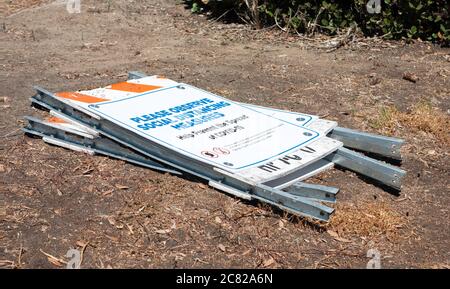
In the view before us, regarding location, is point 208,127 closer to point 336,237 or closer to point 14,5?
point 336,237

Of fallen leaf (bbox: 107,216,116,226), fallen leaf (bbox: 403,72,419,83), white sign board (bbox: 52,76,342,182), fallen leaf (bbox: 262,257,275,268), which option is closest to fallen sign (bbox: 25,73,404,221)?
white sign board (bbox: 52,76,342,182)

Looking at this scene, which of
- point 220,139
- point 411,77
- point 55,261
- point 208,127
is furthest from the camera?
point 411,77

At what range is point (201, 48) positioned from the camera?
7742 mm

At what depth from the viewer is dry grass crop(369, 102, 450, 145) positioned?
18.9ft

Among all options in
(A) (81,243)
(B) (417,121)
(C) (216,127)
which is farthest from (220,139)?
(B) (417,121)

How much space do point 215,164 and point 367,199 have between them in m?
1.06

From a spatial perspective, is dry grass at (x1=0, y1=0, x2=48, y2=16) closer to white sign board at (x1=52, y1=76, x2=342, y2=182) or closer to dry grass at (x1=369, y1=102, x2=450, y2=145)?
white sign board at (x1=52, y1=76, x2=342, y2=182)

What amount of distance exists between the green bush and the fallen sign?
2845mm

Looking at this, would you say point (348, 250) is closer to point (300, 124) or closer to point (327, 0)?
point (300, 124)

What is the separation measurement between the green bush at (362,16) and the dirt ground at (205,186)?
6.9 inches

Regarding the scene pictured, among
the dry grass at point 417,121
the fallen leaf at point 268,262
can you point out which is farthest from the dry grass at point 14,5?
the fallen leaf at point 268,262

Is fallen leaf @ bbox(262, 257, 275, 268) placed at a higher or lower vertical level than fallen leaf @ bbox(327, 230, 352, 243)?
lower

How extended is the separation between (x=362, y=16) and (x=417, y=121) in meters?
2.50

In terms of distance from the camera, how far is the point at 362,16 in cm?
800
